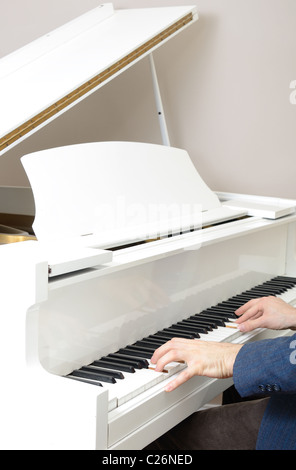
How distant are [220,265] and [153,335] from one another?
51 cm

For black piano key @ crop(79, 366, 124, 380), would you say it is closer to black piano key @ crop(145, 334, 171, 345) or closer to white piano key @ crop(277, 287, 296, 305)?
black piano key @ crop(145, 334, 171, 345)

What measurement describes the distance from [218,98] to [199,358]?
2581mm

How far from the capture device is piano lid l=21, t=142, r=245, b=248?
1893mm

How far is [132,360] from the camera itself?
1669 mm

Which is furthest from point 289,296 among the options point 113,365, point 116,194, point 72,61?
point 72,61

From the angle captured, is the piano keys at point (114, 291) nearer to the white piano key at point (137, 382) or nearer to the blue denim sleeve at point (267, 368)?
the white piano key at point (137, 382)

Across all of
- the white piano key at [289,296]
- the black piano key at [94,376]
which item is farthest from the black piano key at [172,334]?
the white piano key at [289,296]

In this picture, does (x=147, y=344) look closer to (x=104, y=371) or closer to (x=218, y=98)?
(x=104, y=371)

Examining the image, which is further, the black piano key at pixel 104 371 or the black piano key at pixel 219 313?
the black piano key at pixel 219 313

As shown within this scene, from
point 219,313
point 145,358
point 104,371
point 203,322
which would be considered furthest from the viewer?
point 219,313

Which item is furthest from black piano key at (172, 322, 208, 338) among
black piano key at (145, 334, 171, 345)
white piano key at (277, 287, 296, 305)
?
white piano key at (277, 287, 296, 305)

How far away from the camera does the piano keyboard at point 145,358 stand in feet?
4.98

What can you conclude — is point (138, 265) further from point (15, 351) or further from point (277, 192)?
point (277, 192)

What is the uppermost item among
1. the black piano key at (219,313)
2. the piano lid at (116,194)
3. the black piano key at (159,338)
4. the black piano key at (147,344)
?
the piano lid at (116,194)
